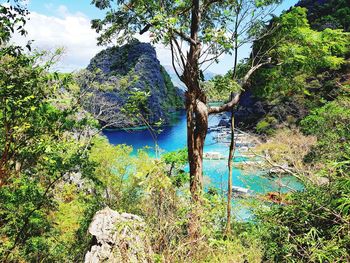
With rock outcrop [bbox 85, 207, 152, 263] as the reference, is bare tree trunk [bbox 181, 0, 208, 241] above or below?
above

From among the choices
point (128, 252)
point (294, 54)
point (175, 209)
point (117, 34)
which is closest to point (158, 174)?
point (175, 209)

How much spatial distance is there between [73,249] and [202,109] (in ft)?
23.8

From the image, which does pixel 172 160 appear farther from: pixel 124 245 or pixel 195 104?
pixel 124 245

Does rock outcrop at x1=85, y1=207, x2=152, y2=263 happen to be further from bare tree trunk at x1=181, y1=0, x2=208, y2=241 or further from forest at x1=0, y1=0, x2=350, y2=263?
bare tree trunk at x1=181, y1=0, x2=208, y2=241

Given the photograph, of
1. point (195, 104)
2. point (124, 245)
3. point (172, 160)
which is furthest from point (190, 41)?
point (172, 160)

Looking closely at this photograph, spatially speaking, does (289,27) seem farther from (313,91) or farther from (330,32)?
(313,91)

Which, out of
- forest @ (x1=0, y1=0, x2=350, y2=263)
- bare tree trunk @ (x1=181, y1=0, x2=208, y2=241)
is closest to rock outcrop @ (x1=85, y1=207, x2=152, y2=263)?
forest @ (x1=0, y1=0, x2=350, y2=263)

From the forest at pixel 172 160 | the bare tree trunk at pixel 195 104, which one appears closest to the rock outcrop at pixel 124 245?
the forest at pixel 172 160

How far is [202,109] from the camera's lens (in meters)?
7.13

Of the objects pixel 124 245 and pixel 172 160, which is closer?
pixel 124 245

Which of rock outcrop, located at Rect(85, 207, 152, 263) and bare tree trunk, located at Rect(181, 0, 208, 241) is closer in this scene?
rock outcrop, located at Rect(85, 207, 152, 263)

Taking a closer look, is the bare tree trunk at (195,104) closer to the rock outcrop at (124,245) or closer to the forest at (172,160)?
the forest at (172,160)

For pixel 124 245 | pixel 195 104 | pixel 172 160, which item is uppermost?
pixel 195 104

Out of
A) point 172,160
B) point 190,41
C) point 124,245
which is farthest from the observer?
point 172,160
